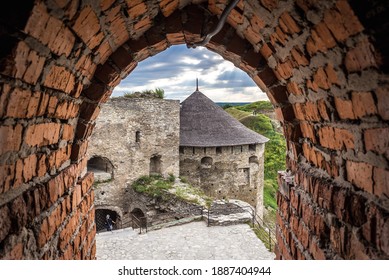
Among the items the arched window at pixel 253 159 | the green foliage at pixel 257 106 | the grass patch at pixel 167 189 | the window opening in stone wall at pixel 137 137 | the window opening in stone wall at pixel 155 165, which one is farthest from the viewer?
the green foliage at pixel 257 106

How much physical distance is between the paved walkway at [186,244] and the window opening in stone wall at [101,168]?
6369 mm

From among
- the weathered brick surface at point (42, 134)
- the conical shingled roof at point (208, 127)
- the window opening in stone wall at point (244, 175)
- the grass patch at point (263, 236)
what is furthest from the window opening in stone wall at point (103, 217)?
the weathered brick surface at point (42, 134)

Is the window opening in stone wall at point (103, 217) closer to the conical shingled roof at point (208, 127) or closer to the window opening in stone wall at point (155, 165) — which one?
the window opening in stone wall at point (155, 165)

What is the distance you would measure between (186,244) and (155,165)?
374 inches

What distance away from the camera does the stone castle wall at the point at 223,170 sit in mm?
17422

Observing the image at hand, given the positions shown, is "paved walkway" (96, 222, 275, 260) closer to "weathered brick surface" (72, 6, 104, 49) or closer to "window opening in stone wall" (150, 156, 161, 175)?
"weathered brick surface" (72, 6, 104, 49)

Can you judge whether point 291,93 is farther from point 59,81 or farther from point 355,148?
point 59,81

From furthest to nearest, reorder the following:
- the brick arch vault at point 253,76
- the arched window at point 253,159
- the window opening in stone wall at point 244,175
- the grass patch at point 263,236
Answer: the arched window at point 253,159 < the window opening in stone wall at point 244,175 < the grass patch at point 263,236 < the brick arch vault at point 253,76

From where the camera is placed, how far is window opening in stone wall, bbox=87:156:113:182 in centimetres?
1608

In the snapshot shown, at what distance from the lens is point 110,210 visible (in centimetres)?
1623

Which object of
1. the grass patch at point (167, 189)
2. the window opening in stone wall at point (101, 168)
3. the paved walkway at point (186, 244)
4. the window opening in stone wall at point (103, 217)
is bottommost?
the window opening in stone wall at point (103, 217)

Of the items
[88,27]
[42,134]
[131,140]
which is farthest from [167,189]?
Result: [88,27]

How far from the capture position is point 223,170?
17516 mm

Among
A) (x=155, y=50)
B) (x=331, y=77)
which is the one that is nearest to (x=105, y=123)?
(x=155, y=50)
